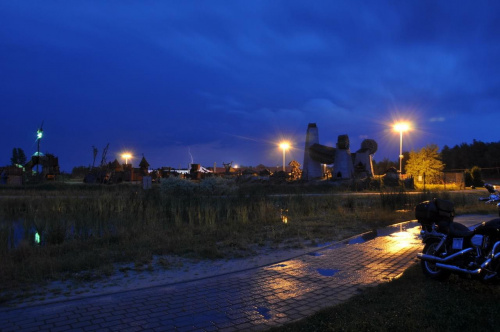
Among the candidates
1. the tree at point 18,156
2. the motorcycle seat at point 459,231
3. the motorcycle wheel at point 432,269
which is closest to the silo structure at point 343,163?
the motorcycle wheel at point 432,269

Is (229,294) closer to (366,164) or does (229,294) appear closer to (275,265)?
(275,265)

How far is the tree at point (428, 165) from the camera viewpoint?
39781 mm

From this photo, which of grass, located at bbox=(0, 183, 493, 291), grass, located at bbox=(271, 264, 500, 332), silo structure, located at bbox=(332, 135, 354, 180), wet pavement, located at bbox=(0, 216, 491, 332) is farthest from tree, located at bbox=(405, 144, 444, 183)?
grass, located at bbox=(271, 264, 500, 332)

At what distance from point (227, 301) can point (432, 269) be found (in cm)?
334

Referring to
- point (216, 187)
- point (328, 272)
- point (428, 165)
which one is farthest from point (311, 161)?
point (328, 272)

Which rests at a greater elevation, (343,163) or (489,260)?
(343,163)

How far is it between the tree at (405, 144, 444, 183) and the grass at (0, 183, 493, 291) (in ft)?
79.3

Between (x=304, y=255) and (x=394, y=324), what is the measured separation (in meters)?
3.99

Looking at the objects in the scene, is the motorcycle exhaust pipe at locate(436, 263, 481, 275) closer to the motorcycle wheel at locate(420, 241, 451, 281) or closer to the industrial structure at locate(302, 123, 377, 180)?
the motorcycle wheel at locate(420, 241, 451, 281)

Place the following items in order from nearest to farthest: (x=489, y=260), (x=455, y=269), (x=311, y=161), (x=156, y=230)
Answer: (x=489, y=260)
(x=455, y=269)
(x=156, y=230)
(x=311, y=161)

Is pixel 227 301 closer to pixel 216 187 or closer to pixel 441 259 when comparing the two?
pixel 441 259

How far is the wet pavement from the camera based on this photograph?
439 centimetres

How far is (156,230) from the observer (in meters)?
10.4

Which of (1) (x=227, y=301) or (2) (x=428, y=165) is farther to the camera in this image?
(2) (x=428, y=165)
